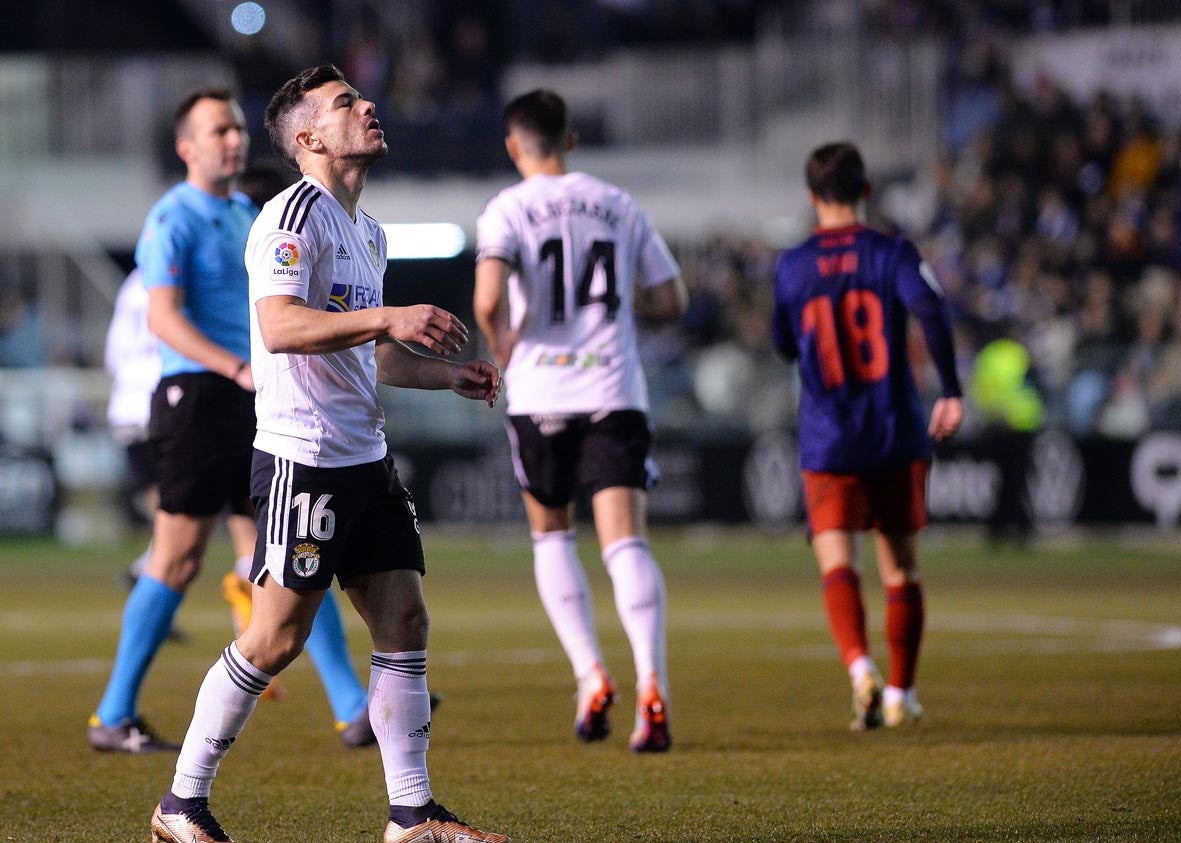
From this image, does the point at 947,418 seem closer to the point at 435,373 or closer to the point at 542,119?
the point at 542,119

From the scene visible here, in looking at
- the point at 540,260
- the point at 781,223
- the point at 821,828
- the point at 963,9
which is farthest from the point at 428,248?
the point at 821,828

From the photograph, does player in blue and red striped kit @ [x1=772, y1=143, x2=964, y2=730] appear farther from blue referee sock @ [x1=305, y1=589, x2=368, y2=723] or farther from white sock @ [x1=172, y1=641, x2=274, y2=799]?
white sock @ [x1=172, y1=641, x2=274, y2=799]

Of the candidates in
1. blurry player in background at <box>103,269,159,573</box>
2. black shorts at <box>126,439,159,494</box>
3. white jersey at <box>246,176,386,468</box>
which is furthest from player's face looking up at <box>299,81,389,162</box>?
blurry player in background at <box>103,269,159,573</box>

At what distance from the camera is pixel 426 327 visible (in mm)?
4156

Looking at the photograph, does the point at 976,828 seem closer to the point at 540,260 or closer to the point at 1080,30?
the point at 540,260

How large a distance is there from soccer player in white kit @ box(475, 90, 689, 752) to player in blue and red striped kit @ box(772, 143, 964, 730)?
0.66 metres

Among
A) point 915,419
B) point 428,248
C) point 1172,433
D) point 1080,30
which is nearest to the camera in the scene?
point 915,419

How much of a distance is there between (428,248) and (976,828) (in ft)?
75.8

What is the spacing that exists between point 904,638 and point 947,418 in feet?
2.96

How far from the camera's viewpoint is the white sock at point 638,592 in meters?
6.64

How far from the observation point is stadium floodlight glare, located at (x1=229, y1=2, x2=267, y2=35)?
99.8 feet

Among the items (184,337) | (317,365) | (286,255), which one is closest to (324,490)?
(317,365)

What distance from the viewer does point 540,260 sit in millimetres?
7016

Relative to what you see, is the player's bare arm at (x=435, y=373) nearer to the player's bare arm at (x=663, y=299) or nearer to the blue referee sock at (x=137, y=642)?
the blue referee sock at (x=137, y=642)
